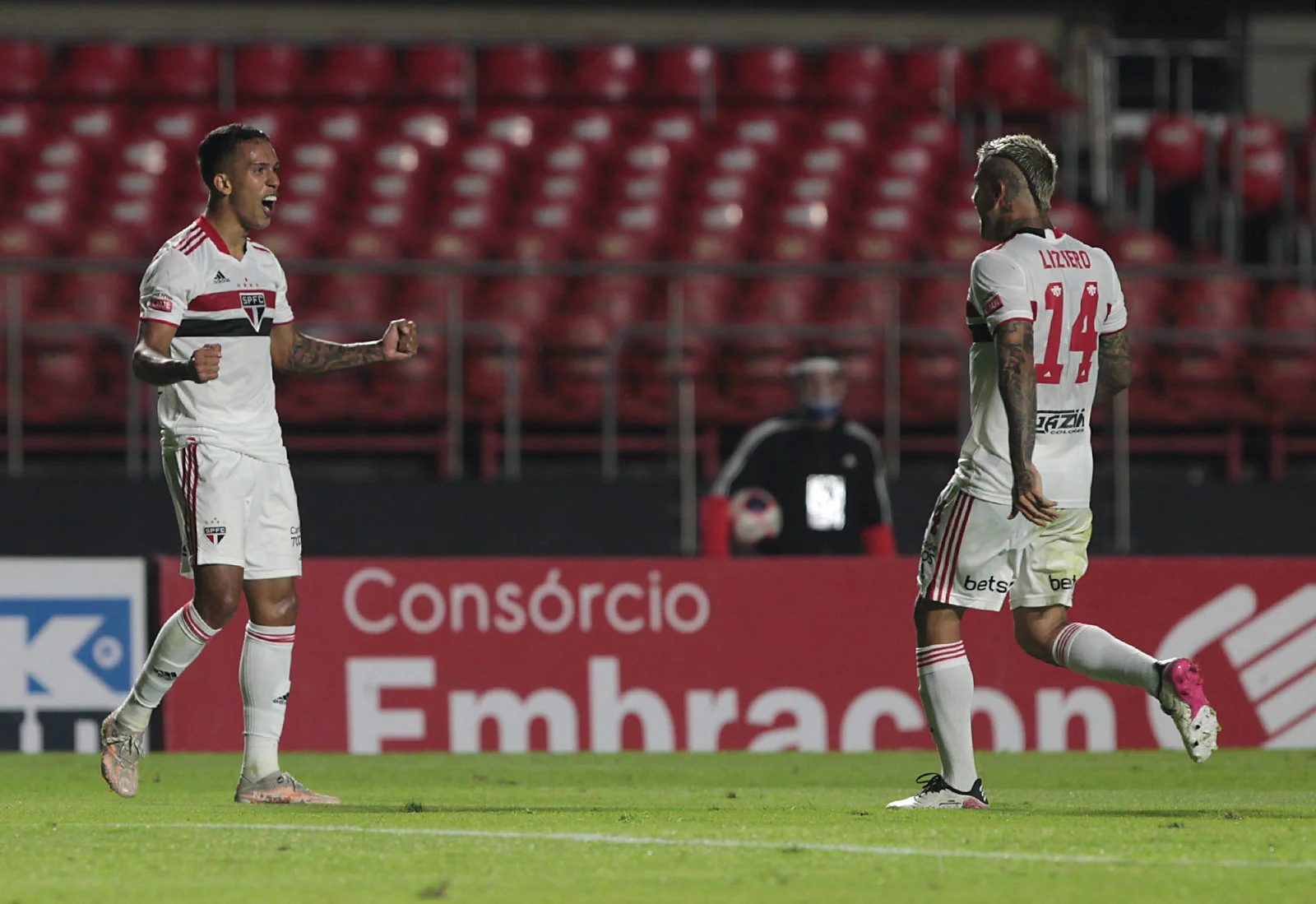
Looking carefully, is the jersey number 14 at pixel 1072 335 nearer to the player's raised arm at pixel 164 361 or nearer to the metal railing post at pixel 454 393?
the player's raised arm at pixel 164 361

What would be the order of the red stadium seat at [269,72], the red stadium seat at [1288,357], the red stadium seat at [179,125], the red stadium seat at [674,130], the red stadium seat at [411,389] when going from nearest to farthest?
the red stadium seat at [411,389]
the red stadium seat at [1288,357]
the red stadium seat at [179,125]
the red stadium seat at [674,130]
the red stadium seat at [269,72]

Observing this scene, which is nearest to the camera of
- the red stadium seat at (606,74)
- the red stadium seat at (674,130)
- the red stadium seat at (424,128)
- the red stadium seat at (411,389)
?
the red stadium seat at (411,389)

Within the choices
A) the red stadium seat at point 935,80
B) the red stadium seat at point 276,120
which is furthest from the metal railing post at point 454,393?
the red stadium seat at point 935,80

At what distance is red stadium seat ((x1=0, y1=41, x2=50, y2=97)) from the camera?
56.0ft

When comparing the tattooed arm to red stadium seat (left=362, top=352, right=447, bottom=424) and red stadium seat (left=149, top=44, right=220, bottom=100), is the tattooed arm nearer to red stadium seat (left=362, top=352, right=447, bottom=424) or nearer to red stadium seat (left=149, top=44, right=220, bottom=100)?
red stadium seat (left=362, top=352, right=447, bottom=424)

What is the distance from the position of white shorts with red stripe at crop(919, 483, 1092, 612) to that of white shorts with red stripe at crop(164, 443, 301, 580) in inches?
82.7

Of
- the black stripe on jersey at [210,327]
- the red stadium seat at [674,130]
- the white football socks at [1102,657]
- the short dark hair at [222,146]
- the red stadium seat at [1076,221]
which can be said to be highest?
the red stadium seat at [674,130]

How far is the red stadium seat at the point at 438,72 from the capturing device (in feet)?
57.2

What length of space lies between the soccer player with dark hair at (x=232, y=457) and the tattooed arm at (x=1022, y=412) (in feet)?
6.33

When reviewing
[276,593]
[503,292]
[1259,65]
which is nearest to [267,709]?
[276,593]

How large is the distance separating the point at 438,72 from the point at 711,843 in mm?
12999

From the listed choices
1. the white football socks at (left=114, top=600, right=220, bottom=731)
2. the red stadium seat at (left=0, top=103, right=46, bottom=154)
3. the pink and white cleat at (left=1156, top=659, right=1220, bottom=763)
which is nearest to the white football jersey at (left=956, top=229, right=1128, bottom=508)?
the pink and white cleat at (left=1156, top=659, right=1220, bottom=763)

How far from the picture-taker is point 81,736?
10.1m

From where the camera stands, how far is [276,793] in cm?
A: 671
